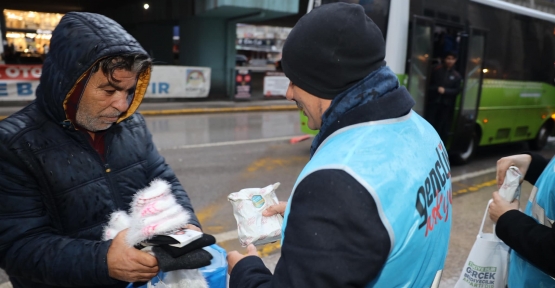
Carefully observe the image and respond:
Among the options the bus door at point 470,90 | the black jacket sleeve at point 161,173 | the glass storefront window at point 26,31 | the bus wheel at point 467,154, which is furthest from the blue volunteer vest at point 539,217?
the glass storefront window at point 26,31

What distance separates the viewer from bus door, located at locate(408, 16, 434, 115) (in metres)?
7.08

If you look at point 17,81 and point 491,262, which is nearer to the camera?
point 491,262

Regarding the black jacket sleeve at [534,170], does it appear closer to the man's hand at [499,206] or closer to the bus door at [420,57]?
the man's hand at [499,206]

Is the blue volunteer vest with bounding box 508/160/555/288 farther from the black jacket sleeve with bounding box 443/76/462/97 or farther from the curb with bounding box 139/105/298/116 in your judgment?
the curb with bounding box 139/105/298/116

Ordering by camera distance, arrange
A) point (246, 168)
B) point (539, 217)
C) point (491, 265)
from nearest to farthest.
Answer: point (539, 217)
point (491, 265)
point (246, 168)

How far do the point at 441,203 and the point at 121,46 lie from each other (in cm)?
141

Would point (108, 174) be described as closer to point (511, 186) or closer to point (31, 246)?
point (31, 246)

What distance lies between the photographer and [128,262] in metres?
1.63

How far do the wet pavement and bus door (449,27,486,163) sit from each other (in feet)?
2.01

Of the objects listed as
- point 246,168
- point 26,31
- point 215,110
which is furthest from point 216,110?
point 26,31

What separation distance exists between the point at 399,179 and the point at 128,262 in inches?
41.6

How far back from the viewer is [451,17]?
7492mm

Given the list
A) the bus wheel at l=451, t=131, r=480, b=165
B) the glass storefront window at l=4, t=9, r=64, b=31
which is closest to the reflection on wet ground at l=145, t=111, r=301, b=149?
the bus wheel at l=451, t=131, r=480, b=165

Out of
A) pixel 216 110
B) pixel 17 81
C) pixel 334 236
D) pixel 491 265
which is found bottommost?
pixel 216 110
